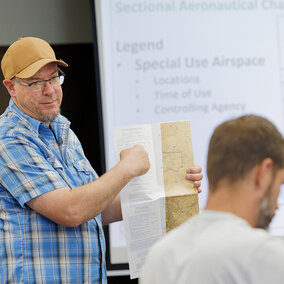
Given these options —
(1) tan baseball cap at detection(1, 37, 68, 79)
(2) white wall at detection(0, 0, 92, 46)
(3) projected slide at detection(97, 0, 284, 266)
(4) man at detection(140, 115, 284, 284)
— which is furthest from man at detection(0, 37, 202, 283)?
(2) white wall at detection(0, 0, 92, 46)

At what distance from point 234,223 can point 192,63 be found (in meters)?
2.55

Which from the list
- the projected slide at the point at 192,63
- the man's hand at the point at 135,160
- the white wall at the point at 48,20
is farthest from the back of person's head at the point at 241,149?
the white wall at the point at 48,20

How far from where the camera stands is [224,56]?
3562 millimetres

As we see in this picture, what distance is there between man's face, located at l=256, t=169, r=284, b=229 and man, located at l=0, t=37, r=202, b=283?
0.70m

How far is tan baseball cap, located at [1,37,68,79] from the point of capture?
6.16ft

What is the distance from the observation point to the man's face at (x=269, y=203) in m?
1.15

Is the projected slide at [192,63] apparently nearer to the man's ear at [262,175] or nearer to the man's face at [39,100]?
the man's face at [39,100]

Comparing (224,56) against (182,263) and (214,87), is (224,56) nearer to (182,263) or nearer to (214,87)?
(214,87)

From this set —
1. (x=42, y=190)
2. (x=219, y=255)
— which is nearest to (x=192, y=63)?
(x=42, y=190)

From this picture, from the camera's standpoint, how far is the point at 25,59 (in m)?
1.89

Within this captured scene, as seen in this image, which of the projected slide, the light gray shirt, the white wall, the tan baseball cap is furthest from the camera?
the white wall

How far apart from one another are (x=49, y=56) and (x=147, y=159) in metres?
0.47

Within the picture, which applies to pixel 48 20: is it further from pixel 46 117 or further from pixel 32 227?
pixel 32 227

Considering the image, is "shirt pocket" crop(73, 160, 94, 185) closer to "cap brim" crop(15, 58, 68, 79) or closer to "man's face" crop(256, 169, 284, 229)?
"cap brim" crop(15, 58, 68, 79)
